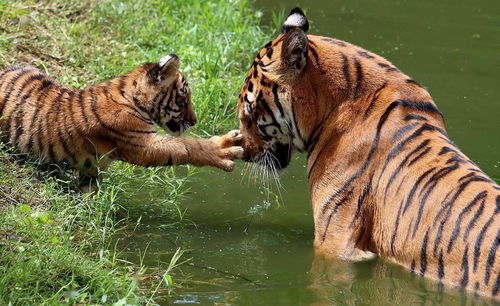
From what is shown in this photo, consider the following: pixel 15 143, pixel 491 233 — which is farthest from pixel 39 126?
pixel 491 233

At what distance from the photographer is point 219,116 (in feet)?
25.6

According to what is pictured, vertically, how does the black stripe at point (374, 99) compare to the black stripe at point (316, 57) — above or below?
below

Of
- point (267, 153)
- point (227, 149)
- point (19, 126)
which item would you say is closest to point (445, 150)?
point (267, 153)

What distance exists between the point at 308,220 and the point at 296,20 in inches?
52.3

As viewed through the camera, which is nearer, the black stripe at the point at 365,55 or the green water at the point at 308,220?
the green water at the point at 308,220

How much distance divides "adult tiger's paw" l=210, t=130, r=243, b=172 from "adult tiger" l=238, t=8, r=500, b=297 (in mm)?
149

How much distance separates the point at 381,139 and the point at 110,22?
13.7 feet

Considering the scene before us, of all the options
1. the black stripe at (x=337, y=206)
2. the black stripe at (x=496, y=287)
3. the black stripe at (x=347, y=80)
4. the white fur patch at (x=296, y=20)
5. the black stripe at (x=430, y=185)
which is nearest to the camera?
the black stripe at (x=496, y=287)

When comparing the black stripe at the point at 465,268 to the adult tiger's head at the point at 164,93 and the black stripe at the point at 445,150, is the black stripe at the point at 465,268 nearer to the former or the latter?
the black stripe at the point at 445,150

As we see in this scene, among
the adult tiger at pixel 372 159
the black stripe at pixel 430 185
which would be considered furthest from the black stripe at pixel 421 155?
the black stripe at pixel 430 185

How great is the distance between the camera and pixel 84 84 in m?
7.63

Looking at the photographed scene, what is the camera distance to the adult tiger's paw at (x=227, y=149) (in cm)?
597

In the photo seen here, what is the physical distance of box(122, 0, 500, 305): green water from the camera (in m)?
5.06

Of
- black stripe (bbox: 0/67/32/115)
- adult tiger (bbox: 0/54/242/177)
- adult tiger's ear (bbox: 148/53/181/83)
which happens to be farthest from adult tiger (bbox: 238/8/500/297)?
black stripe (bbox: 0/67/32/115)
